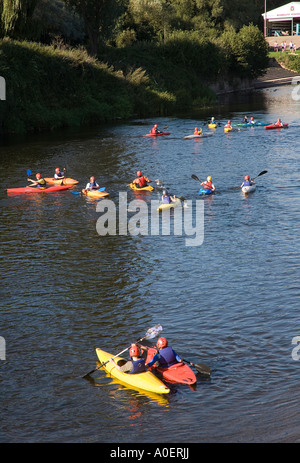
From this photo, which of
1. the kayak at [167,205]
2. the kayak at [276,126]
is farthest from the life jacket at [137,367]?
the kayak at [276,126]

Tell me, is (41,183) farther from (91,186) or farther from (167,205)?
(167,205)

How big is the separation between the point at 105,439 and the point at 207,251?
12382 mm

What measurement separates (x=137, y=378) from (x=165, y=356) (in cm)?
89

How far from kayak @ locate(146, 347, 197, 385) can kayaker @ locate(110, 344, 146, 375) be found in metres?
0.29

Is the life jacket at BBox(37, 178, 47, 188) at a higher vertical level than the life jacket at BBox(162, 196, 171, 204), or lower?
higher

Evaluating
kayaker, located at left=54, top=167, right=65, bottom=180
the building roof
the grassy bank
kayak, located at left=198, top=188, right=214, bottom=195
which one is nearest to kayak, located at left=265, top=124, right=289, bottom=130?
the grassy bank

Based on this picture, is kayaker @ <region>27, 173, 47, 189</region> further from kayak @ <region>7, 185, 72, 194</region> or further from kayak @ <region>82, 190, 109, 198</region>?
kayak @ <region>82, 190, 109, 198</region>

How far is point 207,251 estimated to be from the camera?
2438 cm

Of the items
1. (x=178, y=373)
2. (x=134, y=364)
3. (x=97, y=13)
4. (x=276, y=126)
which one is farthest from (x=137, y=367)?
(x=97, y=13)

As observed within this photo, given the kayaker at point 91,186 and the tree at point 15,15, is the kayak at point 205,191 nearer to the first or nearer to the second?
the kayaker at point 91,186

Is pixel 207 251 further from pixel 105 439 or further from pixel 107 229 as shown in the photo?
pixel 105 439

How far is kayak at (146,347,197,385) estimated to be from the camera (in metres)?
14.9

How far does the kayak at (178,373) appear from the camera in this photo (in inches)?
586

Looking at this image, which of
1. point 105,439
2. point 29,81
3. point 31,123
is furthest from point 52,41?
point 105,439
